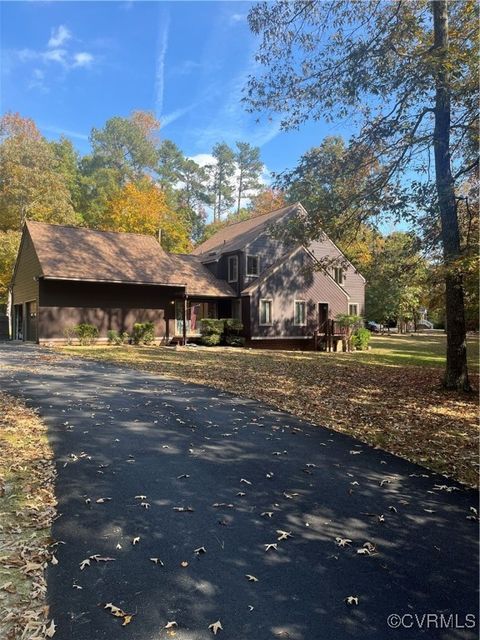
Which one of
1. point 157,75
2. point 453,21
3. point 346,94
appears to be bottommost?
point 346,94

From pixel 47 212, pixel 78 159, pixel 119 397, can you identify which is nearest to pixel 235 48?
pixel 119 397

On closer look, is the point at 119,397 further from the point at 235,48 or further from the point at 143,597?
the point at 235,48

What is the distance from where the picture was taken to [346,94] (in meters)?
10.3

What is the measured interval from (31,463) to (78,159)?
4849cm

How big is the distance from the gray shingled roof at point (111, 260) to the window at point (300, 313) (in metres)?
3.94

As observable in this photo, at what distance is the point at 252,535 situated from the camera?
362 cm

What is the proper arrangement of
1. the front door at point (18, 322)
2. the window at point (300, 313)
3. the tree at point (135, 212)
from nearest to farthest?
the front door at point (18, 322) < the window at point (300, 313) < the tree at point (135, 212)

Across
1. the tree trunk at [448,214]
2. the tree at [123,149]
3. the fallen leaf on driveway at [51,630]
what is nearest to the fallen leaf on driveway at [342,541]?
the fallen leaf on driveway at [51,630]

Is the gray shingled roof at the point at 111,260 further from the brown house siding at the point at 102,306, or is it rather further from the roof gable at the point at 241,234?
the roof gable at the point at 241,234

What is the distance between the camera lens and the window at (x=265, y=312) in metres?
25.6

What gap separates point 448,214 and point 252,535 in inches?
356

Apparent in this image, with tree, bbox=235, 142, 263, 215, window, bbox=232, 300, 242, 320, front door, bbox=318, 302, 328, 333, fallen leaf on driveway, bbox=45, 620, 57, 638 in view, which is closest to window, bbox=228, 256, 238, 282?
window, bbox=232, 300, 242, 320

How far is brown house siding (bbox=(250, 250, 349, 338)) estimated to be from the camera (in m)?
25.4

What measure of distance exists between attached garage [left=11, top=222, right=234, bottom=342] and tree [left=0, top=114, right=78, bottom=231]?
546 cm
